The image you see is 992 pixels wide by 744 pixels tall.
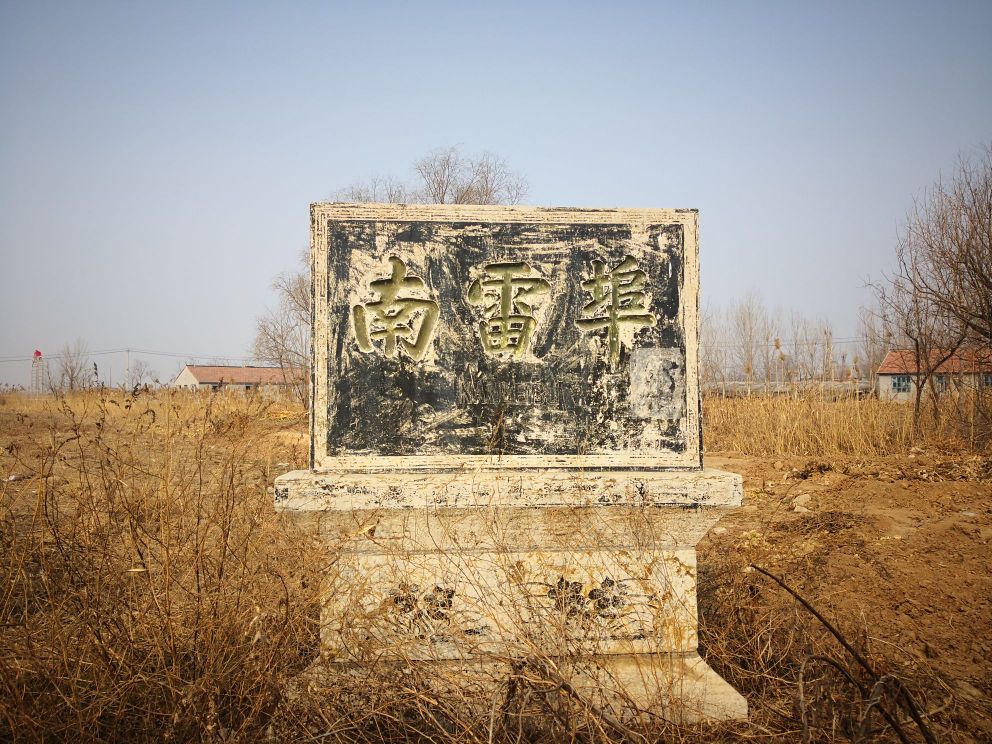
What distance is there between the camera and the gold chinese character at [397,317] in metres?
2.40

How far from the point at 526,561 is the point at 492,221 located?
126 centimetres

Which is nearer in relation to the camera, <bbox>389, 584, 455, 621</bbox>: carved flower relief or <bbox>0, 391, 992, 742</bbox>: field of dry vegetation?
<bbox>0, 391, 992, 742</bbox>: field of dry vegetation

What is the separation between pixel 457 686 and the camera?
1.90 metres

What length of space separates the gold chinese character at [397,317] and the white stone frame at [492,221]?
5.5 inches

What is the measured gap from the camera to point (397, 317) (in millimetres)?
2412

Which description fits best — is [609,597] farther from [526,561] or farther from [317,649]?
[317,649]

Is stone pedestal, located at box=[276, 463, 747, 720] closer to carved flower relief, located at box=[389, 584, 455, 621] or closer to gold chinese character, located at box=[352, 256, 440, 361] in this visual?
carved flower relief, located at box=[389, 584, 455, 621]

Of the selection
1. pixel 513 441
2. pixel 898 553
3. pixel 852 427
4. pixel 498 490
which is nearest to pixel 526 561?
pixel 498 490

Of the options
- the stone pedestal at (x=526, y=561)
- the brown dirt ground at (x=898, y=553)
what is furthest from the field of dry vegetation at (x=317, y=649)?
the stone pedestal at (x=526, y=561)

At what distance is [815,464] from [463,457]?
17.0 feet

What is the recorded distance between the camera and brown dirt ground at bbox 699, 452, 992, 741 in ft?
8.63

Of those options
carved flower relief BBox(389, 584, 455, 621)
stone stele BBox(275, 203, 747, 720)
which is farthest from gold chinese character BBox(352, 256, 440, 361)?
carved flower relief BBox(389, 584, 455, 621)

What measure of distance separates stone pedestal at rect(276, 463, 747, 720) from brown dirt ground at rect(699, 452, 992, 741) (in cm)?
81

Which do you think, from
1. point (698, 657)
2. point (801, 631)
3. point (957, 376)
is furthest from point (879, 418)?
point (698, 657)
